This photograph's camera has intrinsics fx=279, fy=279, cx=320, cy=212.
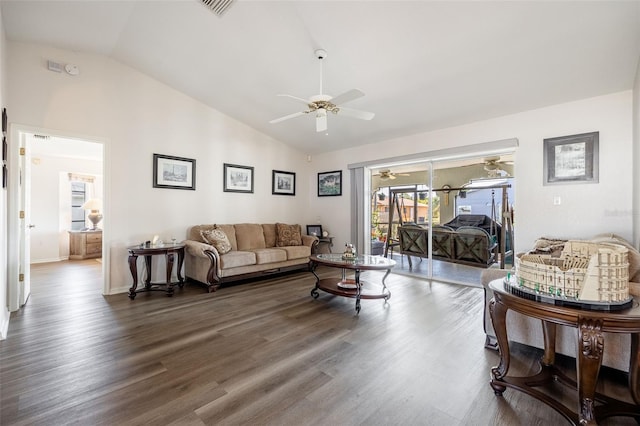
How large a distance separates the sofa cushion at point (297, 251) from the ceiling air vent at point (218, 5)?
3.61 m

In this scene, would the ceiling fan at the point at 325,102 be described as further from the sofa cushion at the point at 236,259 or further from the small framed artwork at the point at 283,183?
the small framed artwork at the point at 283,183

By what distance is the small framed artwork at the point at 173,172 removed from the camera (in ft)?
14.6

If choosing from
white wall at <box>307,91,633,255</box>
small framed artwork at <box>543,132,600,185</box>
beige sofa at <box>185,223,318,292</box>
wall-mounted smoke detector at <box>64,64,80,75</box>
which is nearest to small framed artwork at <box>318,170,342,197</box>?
beige sofa at <box>185,223,318,292</box>

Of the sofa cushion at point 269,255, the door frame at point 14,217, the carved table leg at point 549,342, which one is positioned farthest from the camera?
the sofa cushion at point 269,255

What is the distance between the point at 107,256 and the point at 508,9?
17.9 feet

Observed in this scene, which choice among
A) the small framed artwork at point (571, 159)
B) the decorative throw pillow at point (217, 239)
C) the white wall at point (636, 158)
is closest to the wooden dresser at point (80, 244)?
the decorative throw pillow at point (217, 239)

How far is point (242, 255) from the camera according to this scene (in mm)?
4520

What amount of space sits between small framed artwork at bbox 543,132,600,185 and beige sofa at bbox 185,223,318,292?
3904 mm

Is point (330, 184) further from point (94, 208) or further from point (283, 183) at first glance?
point (94, 208)

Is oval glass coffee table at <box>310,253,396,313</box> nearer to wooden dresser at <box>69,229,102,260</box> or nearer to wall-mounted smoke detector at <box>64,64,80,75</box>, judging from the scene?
wall-mounted smoke detector at <box>64,64,80,75</box>

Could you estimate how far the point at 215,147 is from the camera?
5168 mm

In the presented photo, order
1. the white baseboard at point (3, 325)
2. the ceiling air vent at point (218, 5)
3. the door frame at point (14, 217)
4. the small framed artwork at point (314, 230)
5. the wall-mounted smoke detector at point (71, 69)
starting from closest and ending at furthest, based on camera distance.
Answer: the white baseboard at point (3, 325) < the ceiling air vent at point (218, 5) < the door frame at point (14, 217) < the wall-mounted smoke detector at point (71, 69) < the small framed artwork at point (314, 230)

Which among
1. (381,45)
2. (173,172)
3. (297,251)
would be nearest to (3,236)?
(173,172)

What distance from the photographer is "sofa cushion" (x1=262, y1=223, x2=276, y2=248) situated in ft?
18.5
